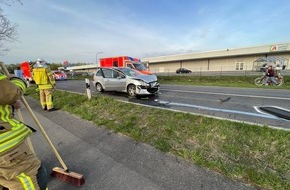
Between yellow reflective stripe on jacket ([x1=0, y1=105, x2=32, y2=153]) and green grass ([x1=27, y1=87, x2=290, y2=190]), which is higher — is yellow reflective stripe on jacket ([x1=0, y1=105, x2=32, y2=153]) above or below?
above

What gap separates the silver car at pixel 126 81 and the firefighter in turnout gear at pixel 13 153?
273 inches

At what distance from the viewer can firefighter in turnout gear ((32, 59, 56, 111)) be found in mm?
6672

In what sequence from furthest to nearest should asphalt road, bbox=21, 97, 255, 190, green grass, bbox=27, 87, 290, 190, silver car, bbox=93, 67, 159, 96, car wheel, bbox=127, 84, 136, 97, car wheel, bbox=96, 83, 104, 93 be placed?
car wheel, bbox=96, 83, 104, 93
car wheel, bbox=127, 84, 136, 97
silver car, bbox=93, 67, 159, 96
green grass, bbox=27, 87, 290, 190
asphalt road, bbox=21, 97, 255, 190

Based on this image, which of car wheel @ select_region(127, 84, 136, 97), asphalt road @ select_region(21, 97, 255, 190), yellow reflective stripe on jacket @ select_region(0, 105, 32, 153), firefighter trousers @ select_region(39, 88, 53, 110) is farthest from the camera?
car wheel @ select_region(127, 84, 136, 97)

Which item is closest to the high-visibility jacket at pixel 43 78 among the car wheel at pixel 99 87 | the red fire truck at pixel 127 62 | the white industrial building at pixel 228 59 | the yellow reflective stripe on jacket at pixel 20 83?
the car wheel at pixel 99 87

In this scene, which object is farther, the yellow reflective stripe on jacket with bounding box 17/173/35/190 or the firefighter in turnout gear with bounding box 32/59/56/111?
the firefighter in turnout gear with bounding box 32/59/56/111

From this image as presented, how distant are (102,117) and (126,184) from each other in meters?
3.45

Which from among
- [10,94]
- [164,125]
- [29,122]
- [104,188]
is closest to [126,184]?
[104,188]

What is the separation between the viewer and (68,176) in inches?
103

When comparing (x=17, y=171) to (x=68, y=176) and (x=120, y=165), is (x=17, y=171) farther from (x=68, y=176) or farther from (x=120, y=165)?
(x=120, y=165)

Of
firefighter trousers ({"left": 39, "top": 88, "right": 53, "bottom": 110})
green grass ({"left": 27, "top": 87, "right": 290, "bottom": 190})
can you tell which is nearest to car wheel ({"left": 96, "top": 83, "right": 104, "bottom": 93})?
firefighter trousers ({"left": 39, "top": 88, "right": 53, "bottom": 110})

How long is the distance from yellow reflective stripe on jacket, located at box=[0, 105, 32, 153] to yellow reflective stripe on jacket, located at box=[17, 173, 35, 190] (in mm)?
310

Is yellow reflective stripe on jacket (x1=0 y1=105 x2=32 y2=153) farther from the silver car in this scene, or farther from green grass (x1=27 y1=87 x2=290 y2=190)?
the silver car

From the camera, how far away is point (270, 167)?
110 inches
